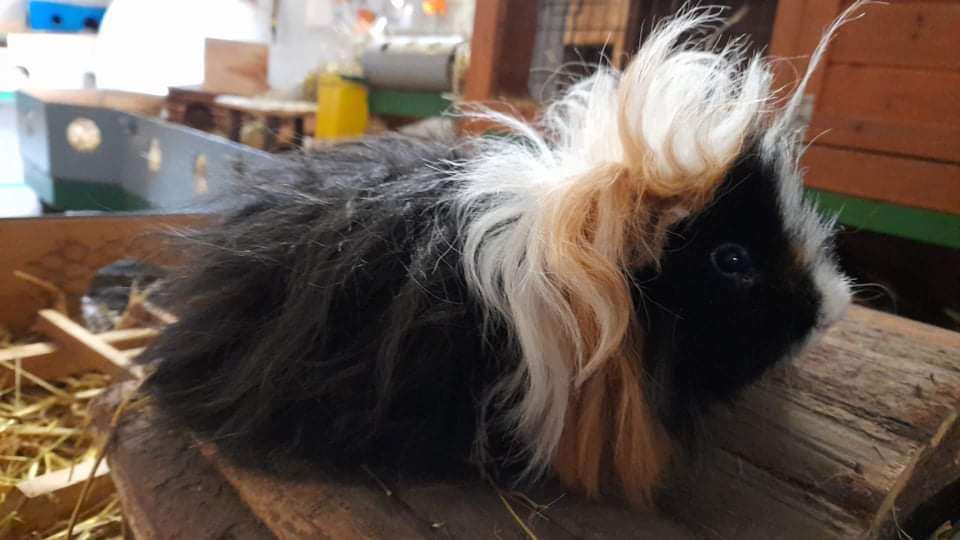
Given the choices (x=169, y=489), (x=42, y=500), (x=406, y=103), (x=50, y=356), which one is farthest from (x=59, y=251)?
(x=406, y=103)

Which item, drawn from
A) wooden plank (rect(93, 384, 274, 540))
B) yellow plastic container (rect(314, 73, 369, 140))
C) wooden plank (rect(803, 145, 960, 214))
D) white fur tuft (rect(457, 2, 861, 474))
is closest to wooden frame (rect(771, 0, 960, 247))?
wooden plank (rect(803, 145, 960, 214))

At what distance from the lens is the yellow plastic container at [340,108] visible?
7.69 feet

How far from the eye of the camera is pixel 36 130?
2.17 meters

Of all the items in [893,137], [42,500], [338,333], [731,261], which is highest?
[893,137]

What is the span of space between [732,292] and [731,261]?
1.1 inches

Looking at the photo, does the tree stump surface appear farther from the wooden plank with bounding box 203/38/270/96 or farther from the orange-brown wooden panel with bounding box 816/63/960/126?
the wooden plank with bounding box 203/38/270/96

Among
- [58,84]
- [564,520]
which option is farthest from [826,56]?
[58,84]

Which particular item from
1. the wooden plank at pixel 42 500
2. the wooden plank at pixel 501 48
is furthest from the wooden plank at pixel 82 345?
the wooden plank at pixel 501 48

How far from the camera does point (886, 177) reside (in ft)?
4.17

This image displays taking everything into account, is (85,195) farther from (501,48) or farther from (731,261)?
(731,261)

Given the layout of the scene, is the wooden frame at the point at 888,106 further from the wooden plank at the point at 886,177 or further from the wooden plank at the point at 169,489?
the wooden plank at the point at 169,489

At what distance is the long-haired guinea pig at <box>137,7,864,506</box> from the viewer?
0.61 metres

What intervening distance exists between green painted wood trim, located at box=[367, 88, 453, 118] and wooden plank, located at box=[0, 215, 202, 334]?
1.03 meters

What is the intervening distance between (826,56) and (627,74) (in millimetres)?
874
